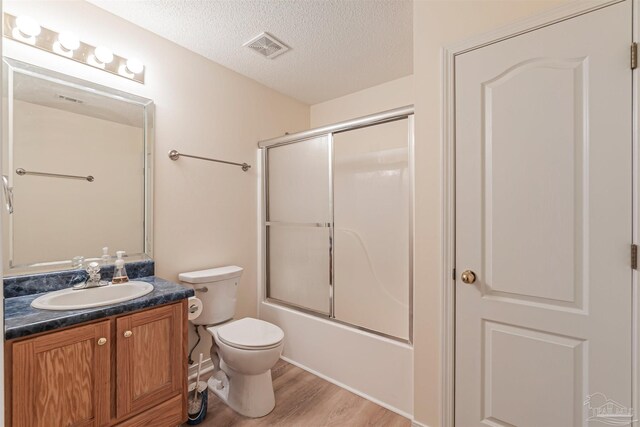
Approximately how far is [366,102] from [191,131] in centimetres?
162

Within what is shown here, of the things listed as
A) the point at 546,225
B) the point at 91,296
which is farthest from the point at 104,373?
the point at 546,225

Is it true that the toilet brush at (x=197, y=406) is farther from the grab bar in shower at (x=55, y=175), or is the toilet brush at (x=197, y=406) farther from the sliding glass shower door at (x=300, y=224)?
the grab bar in shower at (x=55, y=175)

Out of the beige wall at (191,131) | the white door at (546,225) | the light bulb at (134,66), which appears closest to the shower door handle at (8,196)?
the beige wall at (191,131)

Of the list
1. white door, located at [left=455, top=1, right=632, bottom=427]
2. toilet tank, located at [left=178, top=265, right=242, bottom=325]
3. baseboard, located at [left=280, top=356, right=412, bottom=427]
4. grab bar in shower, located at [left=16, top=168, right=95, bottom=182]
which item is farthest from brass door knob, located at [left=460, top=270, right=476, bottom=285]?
grab bar in shower, located at [left=16, top=168, right=95, bottom=182]

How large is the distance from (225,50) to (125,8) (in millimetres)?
629

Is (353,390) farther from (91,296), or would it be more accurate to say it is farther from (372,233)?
(91,296)

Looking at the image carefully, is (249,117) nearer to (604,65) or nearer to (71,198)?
(71,198)

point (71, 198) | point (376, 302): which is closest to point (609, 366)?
point (376, 302)

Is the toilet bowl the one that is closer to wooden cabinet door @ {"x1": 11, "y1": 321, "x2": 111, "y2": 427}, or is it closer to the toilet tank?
the toilet tank

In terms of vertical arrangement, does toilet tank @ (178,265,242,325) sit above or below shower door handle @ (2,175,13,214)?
below

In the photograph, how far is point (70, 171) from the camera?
1786mm

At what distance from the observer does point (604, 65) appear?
1261mm

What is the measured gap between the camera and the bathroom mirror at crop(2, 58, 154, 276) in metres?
1.61

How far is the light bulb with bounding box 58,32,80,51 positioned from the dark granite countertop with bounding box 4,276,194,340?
1.32 metres
